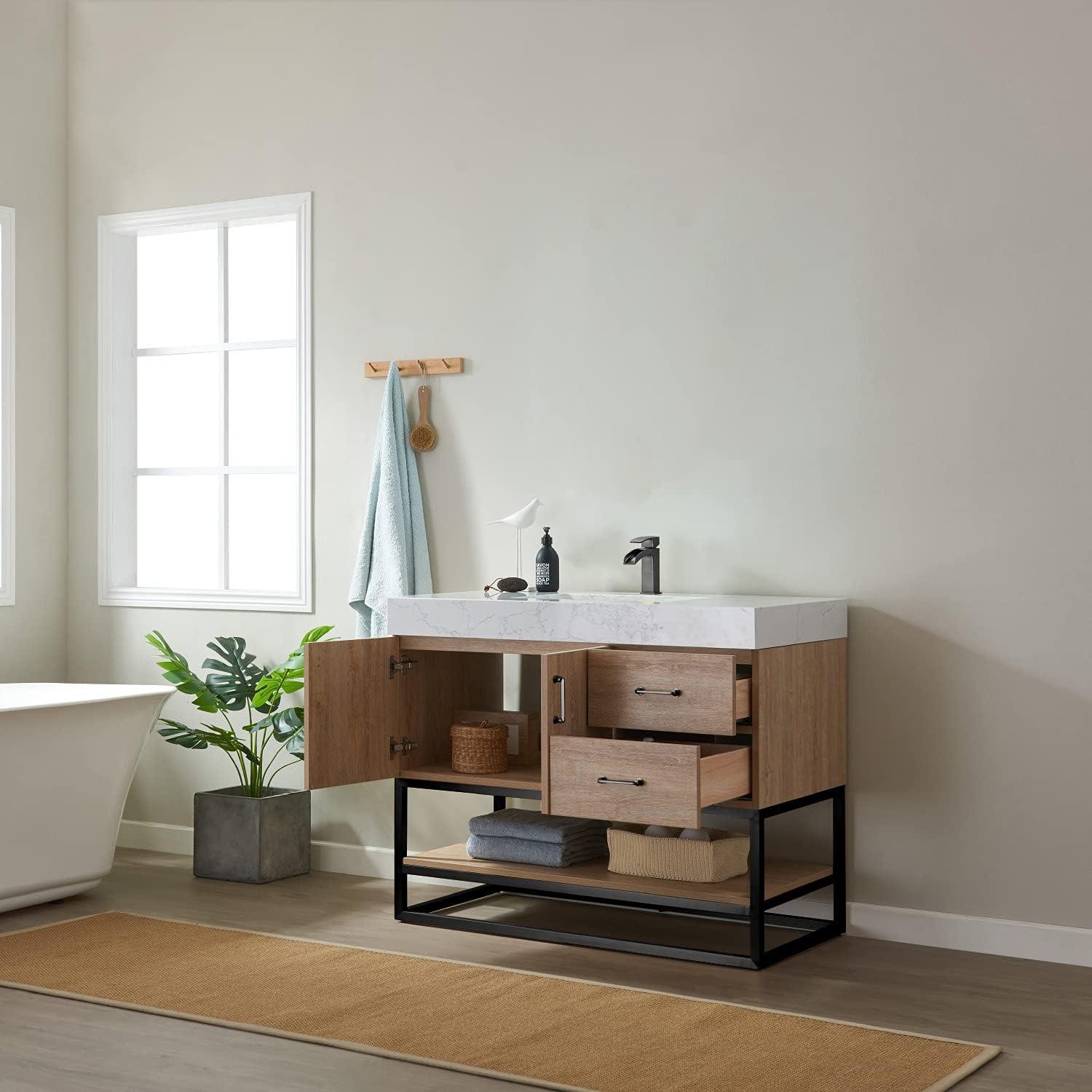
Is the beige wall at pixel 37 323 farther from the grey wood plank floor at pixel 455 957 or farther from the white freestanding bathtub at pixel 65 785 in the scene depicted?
the grey wood plank floor at pixel 455 957

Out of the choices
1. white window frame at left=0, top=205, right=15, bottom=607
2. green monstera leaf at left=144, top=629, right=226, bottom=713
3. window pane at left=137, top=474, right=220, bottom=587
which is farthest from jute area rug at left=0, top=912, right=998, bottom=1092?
window pane at left=137, top=474, right=220, bottom=587

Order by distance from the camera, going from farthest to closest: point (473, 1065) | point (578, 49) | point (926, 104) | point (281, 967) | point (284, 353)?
point (284, 353) < point (578, 49) < point (926, 104) < point (281, 967) < point (473, 1065)

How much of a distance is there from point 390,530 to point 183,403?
84.8 inches

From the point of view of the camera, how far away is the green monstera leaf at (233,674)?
4.56 meters

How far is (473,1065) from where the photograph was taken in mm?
2840

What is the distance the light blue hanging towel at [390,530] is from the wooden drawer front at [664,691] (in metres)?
0.97

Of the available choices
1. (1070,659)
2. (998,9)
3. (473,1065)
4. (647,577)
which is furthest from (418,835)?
(998,9)

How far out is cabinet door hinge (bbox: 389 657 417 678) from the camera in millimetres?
3939

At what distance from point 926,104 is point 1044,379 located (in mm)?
761

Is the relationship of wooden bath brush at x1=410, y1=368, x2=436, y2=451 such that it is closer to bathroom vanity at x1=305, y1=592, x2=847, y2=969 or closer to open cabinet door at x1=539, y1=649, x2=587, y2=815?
bathroom vanity at x1=305, y1=592, x2=847, y2=969

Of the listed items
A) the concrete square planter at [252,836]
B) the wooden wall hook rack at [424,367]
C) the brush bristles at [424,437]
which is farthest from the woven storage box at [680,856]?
the wooden wall hook rack at [424,367]

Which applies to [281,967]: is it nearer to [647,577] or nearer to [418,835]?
[418,835]

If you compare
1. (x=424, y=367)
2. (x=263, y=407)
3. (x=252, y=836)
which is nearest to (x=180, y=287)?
(x=263, y=407)

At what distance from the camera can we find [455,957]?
11.9 feet
